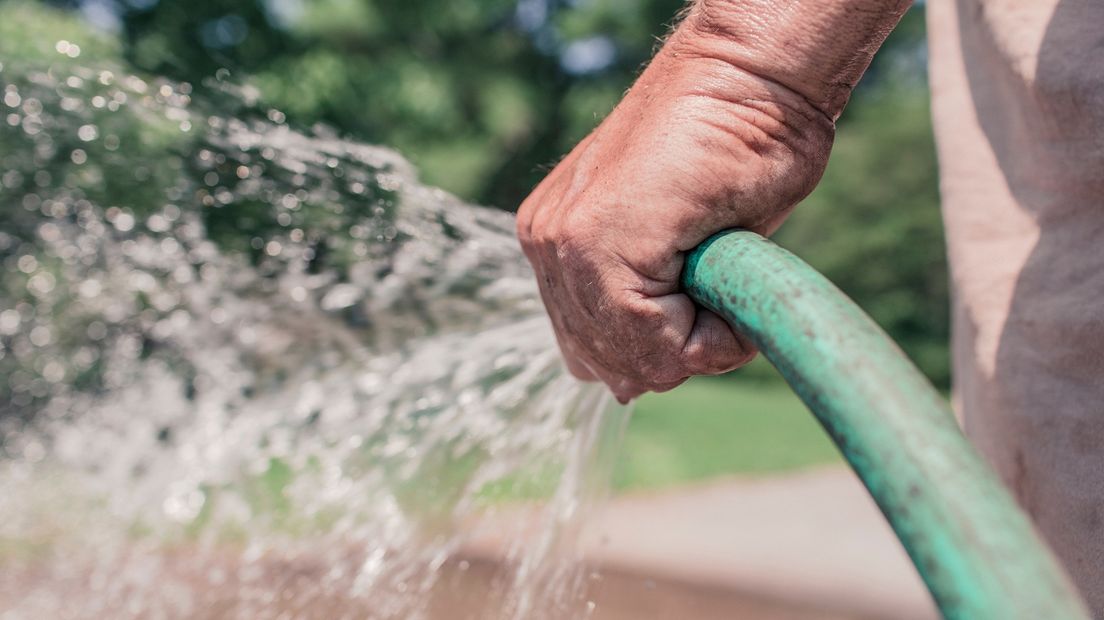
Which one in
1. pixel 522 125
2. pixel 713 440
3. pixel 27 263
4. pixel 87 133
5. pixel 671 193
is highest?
pixel 671 193

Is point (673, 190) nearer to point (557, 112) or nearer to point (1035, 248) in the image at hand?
point (1035, 248)

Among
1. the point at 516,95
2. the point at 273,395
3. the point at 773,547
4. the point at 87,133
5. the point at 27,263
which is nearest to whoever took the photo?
the point at 273,395

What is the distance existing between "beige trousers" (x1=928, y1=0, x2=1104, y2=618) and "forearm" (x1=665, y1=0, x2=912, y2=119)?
36cm

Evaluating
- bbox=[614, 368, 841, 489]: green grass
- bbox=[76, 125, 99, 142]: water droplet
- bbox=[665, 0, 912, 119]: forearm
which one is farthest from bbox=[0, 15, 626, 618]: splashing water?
bbox=[614, 368, 841, 489]: green grass

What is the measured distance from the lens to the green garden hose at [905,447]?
0.69 metres

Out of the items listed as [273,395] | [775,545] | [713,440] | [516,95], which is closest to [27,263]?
[713,440]

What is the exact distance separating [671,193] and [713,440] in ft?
28.5

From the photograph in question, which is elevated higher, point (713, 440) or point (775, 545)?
point (775, 545)

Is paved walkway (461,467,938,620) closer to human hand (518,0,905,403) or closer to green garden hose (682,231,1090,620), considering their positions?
human hand (518,0,905,403)

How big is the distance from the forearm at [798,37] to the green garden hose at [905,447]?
0.27 metres

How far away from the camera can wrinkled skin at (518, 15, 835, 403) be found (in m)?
1.10

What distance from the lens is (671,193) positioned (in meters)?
1.08

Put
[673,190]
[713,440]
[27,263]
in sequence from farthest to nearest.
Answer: [713,440] < [27,263] < [673,190]

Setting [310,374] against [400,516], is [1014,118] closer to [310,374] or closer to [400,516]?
[400,516]
